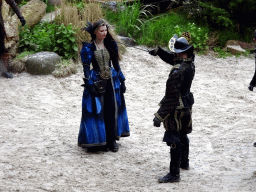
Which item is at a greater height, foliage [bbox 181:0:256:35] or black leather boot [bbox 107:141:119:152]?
foliage [bbox 181:0:256:35]

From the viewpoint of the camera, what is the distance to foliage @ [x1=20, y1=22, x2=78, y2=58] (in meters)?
8.74

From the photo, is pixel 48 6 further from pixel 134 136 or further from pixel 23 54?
pixel 134 136

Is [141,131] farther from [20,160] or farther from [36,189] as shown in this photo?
[36,189]

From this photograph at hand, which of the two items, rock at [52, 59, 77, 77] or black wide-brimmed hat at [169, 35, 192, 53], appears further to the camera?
rock at [52, 59, 77, 77]

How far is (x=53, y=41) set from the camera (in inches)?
349

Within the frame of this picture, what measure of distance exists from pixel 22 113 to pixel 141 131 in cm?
227

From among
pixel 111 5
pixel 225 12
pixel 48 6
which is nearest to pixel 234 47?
pixel 225 12

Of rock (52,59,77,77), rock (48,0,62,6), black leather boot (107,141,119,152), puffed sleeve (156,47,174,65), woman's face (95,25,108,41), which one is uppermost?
rock (48,0,62,6)

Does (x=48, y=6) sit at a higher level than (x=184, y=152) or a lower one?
higher

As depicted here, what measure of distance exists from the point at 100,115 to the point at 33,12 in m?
5.77

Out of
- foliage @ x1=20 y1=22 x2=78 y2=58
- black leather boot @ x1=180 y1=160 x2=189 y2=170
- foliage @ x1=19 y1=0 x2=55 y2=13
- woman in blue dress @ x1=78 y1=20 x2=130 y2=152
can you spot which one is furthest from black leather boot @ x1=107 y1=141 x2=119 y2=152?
foliage @ x1=19 y1=0 x2=55 y2=13

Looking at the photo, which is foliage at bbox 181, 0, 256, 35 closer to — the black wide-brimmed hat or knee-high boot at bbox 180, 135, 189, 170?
the black wide-brimmed hat

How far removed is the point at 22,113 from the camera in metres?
6.77

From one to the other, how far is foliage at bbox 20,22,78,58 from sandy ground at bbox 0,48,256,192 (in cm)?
66
